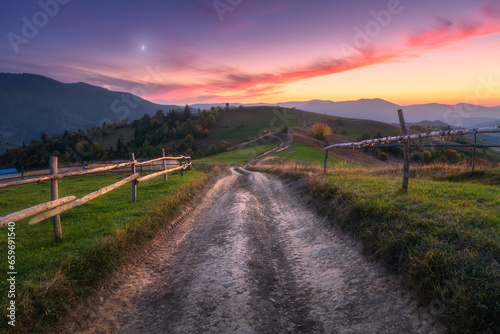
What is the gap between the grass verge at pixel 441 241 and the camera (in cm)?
297

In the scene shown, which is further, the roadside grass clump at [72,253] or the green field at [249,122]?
the green field at [249,122]

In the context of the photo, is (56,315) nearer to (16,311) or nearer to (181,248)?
(16,311)

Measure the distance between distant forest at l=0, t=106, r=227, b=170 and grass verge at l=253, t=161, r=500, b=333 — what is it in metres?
73.0

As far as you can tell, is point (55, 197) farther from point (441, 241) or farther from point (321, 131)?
point (321, 131)

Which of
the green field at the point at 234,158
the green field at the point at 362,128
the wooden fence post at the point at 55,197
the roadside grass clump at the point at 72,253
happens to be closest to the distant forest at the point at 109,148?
the green field at the point at 234,158

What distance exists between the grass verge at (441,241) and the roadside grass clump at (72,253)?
5356 millimetres

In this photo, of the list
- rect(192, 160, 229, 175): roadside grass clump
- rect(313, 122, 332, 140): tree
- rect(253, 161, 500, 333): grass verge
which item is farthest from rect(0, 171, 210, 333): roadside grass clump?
rect(313, 122, 332, 140): tree

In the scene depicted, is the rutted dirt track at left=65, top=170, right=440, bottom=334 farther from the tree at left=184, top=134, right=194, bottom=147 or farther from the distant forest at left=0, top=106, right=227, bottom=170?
the tree at left=184, top=134, right=194, bottom=147

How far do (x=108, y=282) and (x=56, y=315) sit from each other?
1.12 meters

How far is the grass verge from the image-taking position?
297cm

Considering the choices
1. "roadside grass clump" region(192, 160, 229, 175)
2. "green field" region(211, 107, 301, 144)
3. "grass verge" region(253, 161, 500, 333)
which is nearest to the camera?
"grass verge" region(253, 161, 500, 333)

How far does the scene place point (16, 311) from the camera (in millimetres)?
3332

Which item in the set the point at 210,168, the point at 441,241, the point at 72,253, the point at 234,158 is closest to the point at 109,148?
the point at 234,158

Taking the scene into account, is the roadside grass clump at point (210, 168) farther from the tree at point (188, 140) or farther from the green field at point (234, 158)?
the tree at point (188, 140)
